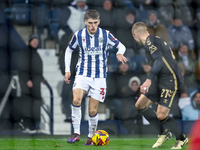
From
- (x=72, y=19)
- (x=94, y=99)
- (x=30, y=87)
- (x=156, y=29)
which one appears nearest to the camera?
(x=94, y=99)

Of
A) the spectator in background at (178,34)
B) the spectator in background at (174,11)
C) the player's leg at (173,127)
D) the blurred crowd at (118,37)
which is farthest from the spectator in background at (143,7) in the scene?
the player's leg at (173,127)

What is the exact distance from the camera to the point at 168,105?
359 cm

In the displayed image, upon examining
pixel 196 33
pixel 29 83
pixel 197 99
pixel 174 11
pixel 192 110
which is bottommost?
pixel 192 110

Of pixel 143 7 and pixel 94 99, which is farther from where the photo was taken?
pixel 143 7

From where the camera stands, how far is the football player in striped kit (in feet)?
12.9

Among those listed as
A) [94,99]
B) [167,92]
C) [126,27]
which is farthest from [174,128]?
[126,27]

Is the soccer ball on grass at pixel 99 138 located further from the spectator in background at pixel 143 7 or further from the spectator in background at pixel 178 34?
the spectator in background at pixel 143 7

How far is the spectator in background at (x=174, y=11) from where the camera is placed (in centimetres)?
697

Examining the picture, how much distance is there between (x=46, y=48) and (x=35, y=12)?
33.1 inches

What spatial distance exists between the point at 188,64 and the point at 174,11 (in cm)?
134

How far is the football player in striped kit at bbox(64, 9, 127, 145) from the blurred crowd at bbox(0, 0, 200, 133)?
6.72ft

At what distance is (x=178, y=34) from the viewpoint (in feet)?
22.4

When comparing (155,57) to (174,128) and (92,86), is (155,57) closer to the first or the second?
(174,128)

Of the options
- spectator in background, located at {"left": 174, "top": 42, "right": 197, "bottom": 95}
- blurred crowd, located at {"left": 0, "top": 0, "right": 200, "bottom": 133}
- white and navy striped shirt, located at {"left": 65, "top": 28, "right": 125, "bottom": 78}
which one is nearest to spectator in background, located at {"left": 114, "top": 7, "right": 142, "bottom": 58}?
blurred crowd, located at {"left": 0, "top": 0, "right": 200, "bottom": 133}
